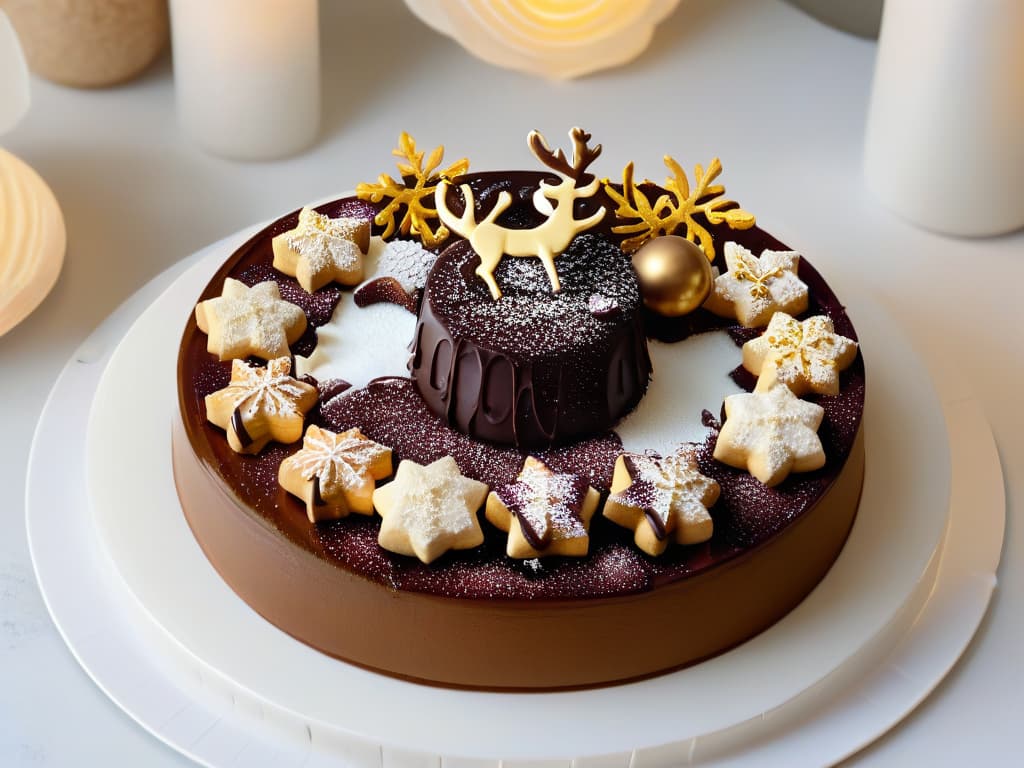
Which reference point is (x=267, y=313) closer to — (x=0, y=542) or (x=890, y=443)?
(x=0, y=542)

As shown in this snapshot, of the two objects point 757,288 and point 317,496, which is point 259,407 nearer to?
point 317,496

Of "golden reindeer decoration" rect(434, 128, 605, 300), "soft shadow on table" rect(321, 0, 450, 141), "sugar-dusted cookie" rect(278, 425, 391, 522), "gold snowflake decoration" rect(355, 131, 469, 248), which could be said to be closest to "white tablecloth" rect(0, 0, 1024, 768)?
"soft shadow on table" rect(321, 0, 450, 141)

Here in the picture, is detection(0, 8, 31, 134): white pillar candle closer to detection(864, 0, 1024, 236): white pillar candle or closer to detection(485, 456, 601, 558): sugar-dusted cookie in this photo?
detection(485, 456, 601, 558): sugar-dusted cookie

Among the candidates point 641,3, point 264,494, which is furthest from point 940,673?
point 641,3

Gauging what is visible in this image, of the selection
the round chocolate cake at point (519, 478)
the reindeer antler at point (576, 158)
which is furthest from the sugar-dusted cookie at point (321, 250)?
the reindeer antler at point (576, 158)

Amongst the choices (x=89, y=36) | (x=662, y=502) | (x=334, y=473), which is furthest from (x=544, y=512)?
(x=89, y=36)

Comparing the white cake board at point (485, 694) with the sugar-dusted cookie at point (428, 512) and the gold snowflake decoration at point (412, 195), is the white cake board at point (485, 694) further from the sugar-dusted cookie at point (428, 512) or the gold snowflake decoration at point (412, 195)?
the gold snowflake decoration at point (412, 195)
